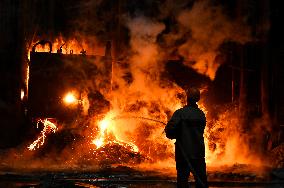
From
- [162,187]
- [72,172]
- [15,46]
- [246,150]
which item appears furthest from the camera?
[15,46]

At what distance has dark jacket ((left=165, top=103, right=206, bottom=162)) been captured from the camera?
6773 millimetres

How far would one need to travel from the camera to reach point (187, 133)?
6824 millimetres

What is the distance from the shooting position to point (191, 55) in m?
15.6

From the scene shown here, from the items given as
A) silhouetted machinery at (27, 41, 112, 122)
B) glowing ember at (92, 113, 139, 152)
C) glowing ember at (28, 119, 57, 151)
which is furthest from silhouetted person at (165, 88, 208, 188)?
silhouetted machinery at (27, 41, 112, 122)

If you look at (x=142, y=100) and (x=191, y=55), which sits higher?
(x=191, y=55)

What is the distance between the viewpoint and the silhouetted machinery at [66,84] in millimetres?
15188

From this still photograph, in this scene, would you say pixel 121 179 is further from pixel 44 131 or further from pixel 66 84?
pixel 66 84

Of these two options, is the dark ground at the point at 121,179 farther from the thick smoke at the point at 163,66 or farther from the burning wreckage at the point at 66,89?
the burning wreckage at the point at 66,89

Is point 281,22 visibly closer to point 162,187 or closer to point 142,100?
point 142,100

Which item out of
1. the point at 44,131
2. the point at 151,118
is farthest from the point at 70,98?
the point at 151,118

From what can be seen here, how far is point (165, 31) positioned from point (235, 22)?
8.40 ft

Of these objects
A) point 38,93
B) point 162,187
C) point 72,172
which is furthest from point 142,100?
point 162,187

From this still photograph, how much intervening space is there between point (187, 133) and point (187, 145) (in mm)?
195

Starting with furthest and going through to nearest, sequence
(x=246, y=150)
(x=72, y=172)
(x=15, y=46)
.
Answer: (x=15, y=46)
(x=246, y=150)
(x=72, y=172)
